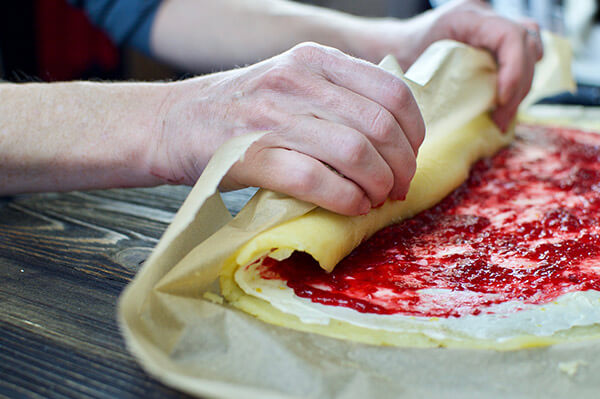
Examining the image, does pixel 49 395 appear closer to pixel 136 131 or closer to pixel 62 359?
pixel 62 359

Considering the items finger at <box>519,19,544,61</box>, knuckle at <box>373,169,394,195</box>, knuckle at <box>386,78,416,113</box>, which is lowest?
knuckle at <box>373,169,394,195</box>

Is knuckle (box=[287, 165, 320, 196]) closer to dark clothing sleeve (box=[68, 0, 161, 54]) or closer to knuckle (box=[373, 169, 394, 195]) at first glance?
knuckle (box=[373, 169, 394, 195])

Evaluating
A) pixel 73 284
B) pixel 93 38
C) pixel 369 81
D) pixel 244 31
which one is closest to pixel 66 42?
pixel 93 38

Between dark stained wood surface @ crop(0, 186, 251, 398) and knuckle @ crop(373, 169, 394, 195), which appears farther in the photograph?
knuckle @ crop(373, 169, 394, 195)

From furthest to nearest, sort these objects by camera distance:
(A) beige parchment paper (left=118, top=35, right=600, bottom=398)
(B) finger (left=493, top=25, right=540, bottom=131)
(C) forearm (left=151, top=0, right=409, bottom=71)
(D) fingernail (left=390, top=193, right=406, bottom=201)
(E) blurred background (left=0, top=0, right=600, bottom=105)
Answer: (E) blurred background (left=0, top=0, right=600, bottom=105), (C) forearm (left=151, top=0, right=409, bottom=71), (B) finger (left=493, top=25, right=540, bottom=131), (D) fingernail (left=390, top=193, right=406, bottom=201), (A) beige parchment paper (left=118, top=35, right=600, bottom=398)

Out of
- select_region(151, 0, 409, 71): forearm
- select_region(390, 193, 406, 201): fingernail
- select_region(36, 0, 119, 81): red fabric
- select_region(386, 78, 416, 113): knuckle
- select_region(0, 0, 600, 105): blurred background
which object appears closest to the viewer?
select_region(386, 78, 416, 113): knuckle

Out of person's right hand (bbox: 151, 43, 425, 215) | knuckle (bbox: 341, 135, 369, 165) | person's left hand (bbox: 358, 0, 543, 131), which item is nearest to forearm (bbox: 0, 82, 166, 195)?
person's right hand (bbox: 151, 43, 425, 215)

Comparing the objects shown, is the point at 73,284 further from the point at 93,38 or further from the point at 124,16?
the point at 93,38
